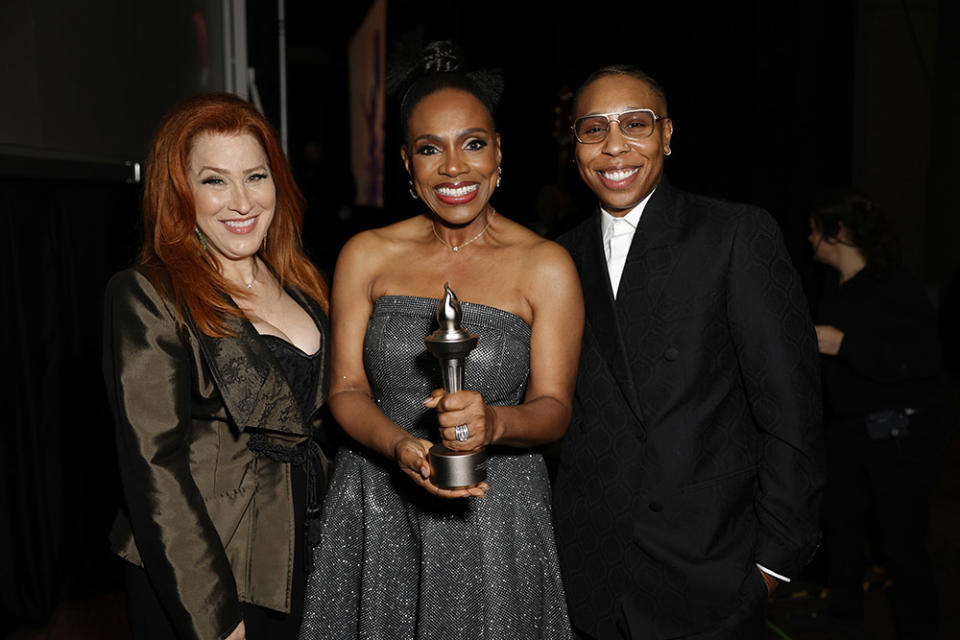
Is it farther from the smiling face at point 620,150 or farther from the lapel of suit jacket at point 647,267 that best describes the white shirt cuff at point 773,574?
the smiling face at point 620,150

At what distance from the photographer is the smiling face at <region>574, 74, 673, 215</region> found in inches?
73.6

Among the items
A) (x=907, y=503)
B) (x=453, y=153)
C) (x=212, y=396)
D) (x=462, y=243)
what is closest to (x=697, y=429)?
(x=462, y=243)

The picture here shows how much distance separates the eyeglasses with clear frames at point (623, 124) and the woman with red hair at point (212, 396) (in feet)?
2.45

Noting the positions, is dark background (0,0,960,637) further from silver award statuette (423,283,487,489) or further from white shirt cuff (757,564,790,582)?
silver award statuette (423,283,487,489)

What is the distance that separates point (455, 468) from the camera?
1.45 meters

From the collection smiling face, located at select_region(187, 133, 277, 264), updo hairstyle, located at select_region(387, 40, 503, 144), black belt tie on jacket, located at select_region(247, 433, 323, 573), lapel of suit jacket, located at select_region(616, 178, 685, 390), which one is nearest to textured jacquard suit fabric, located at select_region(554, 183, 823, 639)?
lapel of suit jacket, located at select_region(616, 178, 685, 390)

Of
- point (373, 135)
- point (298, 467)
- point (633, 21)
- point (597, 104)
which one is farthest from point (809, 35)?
point (373, 135)

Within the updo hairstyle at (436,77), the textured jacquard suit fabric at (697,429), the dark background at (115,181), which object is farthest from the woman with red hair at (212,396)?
the dark background at (115,181)

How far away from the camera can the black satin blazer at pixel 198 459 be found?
175 centimetres

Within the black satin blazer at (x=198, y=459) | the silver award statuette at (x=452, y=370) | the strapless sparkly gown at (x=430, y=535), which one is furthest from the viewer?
the strapless sparkly gown at (x=430, y=535)

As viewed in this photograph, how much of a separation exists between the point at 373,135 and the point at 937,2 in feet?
22.3

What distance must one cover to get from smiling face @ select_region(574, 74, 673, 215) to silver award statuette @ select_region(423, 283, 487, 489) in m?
0.63

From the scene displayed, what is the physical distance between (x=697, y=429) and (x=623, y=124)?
0.70 m

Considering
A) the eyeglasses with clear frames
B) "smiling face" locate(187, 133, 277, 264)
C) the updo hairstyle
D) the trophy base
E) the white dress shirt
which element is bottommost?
the trophy base
